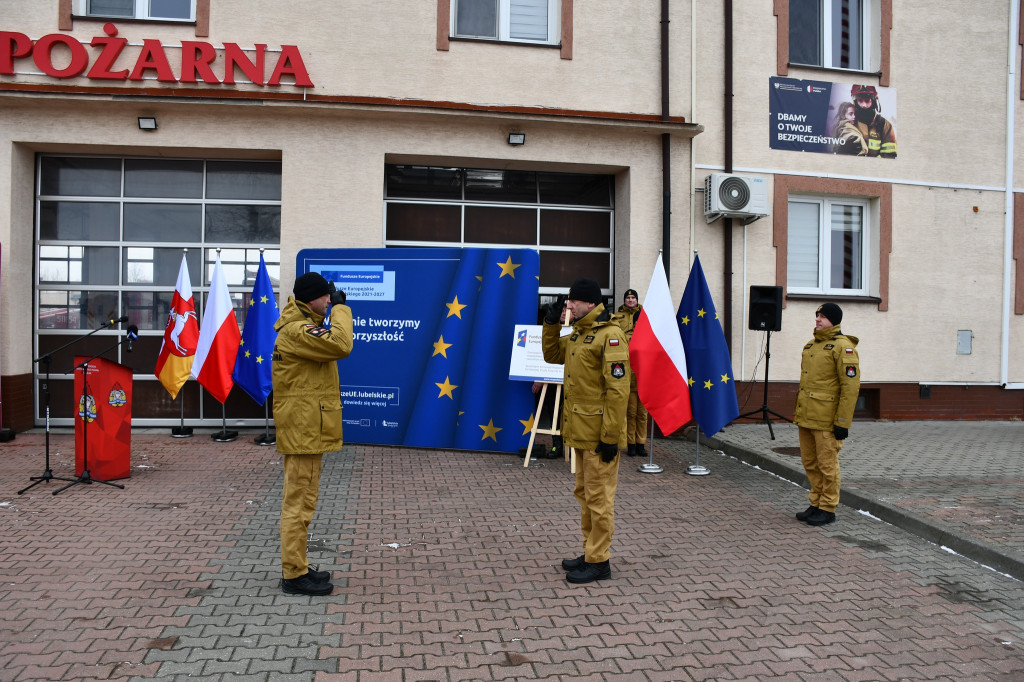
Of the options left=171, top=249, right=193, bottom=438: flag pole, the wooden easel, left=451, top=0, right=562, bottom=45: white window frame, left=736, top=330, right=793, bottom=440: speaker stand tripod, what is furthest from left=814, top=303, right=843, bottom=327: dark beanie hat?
left=171, top=249, right=193, bottom=438: flag pole

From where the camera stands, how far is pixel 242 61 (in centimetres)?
939

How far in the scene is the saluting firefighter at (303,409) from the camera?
172 inches

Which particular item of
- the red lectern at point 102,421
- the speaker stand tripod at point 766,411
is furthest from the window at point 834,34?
the red lectern at point 102,421

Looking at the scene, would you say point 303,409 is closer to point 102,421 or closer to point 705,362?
point 102,421

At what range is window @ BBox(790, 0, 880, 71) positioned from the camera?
11.0 metres

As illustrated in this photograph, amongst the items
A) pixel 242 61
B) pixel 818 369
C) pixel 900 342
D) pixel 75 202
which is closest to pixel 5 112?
pixel 75 202

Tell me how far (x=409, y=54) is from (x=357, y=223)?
8.10 feet

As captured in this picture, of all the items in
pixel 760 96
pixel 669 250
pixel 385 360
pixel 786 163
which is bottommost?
pixel 385 360

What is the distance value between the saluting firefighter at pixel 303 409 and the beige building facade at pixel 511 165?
207 inches

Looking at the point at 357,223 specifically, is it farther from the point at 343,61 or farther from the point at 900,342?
the point at 900,342

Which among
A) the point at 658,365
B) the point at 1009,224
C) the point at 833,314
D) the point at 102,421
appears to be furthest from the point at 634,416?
the point at 1009,224

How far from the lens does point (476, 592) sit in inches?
178

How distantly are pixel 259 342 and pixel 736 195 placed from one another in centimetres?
681

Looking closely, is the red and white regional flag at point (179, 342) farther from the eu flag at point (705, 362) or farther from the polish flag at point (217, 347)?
the eu flag at point (705, 362)
